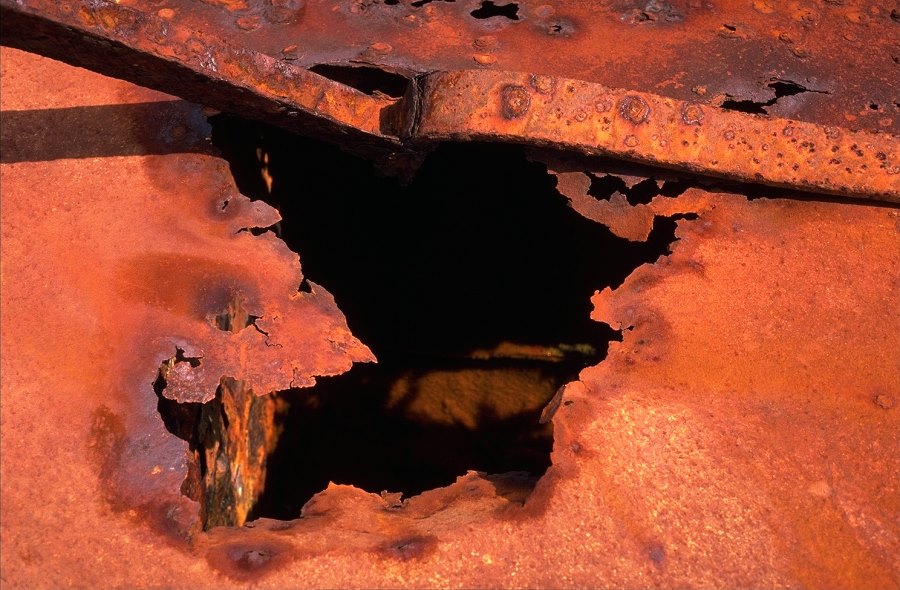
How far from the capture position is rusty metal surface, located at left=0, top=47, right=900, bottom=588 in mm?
1362

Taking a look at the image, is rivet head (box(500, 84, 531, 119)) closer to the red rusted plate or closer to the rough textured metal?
the rough textured metal

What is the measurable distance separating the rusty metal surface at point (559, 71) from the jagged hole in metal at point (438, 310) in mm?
832

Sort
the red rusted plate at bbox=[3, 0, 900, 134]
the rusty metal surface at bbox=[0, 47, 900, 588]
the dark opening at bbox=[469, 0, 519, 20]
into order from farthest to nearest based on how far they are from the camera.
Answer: the dark opening at bbox=[469, 0, 519, 20] < the red rusted plate at bbox=[3, 0, 900, 134] < the rusty metal surface at bbox=[0, 47, 900, 588]

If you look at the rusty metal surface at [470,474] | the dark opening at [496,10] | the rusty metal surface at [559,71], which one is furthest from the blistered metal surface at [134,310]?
the dark opening at [496,10]

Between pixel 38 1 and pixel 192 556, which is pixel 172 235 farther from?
pixel 192 556

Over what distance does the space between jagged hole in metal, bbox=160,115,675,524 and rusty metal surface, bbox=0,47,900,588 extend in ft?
3.86

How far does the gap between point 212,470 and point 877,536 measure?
63.9 inches

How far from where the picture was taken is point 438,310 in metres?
3.50

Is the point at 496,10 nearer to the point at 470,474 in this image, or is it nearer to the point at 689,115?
the point at 689,115

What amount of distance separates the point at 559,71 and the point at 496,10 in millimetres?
312

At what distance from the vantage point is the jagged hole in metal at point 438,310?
3049 millimetres

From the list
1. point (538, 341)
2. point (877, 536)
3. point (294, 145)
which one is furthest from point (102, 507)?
point (538, 341)

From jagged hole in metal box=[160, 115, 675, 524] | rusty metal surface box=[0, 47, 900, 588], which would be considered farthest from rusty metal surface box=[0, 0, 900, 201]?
jagged hole in metal box=[160, 115, 675, 524]

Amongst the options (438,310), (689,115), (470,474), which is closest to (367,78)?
(689,115)
